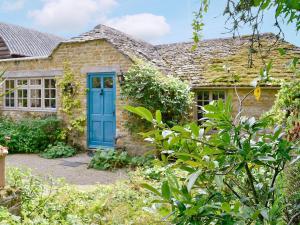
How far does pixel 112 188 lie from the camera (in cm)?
615

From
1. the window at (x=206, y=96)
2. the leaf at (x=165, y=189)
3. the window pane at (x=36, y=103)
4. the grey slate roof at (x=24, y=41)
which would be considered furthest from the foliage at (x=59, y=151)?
the leaf at (x=165, y=189)

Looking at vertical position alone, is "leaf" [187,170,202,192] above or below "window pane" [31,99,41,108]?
below

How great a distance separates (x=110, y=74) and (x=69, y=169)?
3611 mm

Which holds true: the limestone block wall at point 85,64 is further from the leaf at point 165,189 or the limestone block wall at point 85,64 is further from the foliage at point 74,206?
the leaf at point 165,189

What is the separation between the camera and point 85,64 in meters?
12.1

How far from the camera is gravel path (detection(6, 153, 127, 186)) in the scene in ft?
27.7

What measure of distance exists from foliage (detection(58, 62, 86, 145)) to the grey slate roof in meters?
5.41

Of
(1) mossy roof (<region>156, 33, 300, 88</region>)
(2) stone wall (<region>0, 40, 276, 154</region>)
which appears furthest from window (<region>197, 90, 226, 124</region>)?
(2) stone wall (<region>0, 40, 276, 154</region>)

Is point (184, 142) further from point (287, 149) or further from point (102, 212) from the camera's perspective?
point (102, 212)

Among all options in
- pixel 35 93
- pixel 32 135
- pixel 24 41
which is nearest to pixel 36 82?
pixel 35 93

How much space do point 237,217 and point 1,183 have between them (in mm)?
4164

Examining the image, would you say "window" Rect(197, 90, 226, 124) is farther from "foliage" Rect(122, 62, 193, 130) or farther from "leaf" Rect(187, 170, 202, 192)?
"leaf" Rect(187, 170, 202, 192)

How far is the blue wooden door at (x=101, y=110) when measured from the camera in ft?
38.3

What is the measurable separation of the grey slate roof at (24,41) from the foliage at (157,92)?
8264 millimetres
